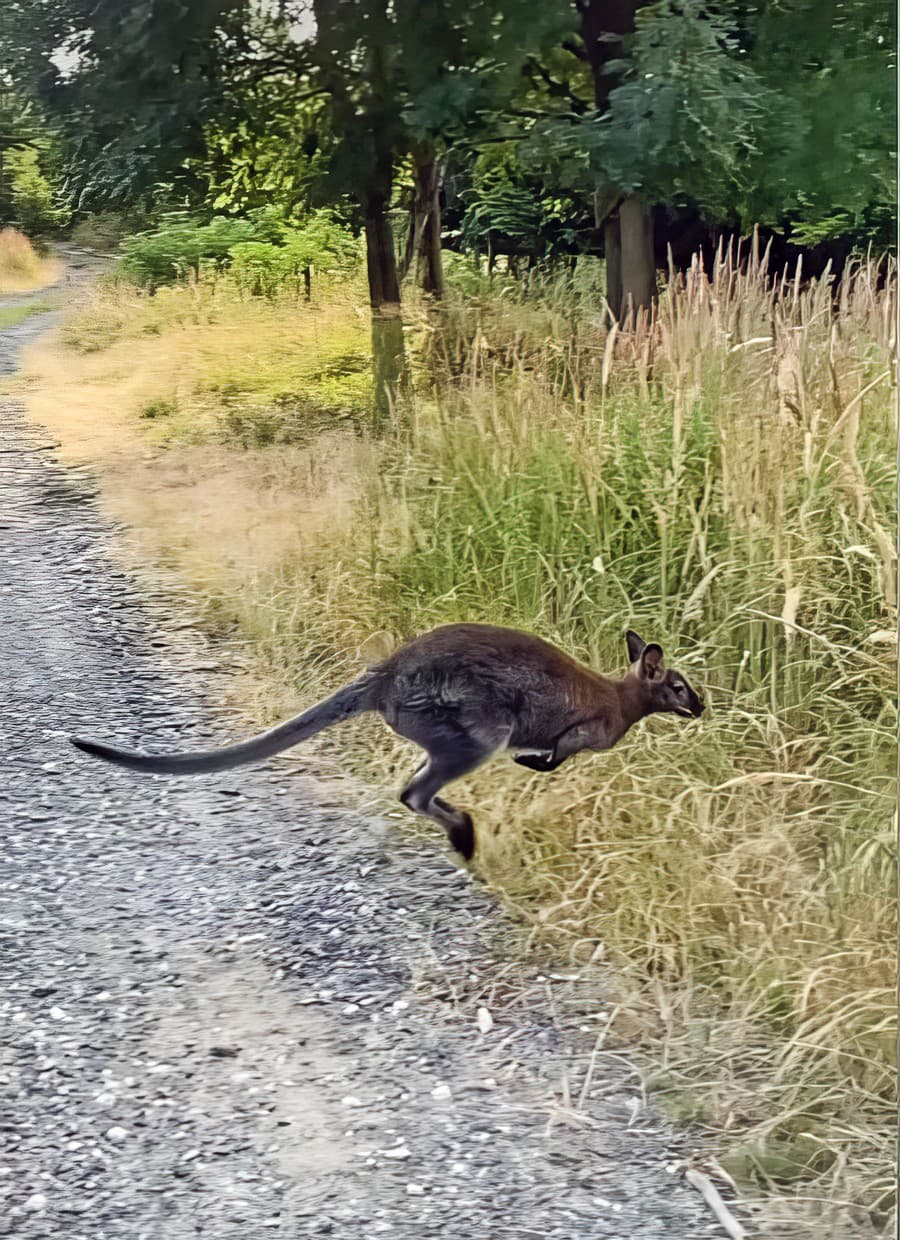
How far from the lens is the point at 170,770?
5.11 feet

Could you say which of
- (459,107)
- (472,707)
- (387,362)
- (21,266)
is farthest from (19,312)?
(472,707)

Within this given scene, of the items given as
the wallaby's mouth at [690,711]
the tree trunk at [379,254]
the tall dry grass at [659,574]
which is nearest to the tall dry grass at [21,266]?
the tall dry grass at [659,574]

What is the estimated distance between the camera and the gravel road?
141 centimetres

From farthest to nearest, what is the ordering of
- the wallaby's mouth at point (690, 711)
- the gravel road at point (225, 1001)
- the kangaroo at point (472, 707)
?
the wallaby's mouth at point (690, 711), the kangaroo at point (472, 707), the gravel road at point (225, 1001)

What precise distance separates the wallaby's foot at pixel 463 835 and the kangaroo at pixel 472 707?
0.01 metres

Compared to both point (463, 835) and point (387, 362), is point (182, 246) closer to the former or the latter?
point (387, 362)

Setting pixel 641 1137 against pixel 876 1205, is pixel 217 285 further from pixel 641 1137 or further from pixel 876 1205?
pixel 876 1205

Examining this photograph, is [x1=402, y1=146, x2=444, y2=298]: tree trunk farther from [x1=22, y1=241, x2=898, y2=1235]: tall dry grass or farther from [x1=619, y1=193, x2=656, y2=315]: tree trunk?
[x1=619, y1=193, x2=656, y2=315]: tree trunk

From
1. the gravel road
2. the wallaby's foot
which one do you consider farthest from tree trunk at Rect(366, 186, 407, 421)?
the wallaby's foot

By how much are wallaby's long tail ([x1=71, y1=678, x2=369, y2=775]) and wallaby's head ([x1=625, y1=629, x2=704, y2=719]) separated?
11.5 inches

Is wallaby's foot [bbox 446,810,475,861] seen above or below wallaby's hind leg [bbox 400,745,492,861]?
below

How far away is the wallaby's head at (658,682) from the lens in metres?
1.58

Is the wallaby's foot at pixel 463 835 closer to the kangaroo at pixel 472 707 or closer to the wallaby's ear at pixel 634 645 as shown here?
the kangaroo at pixel 472 707

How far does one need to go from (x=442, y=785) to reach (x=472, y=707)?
91 mm
